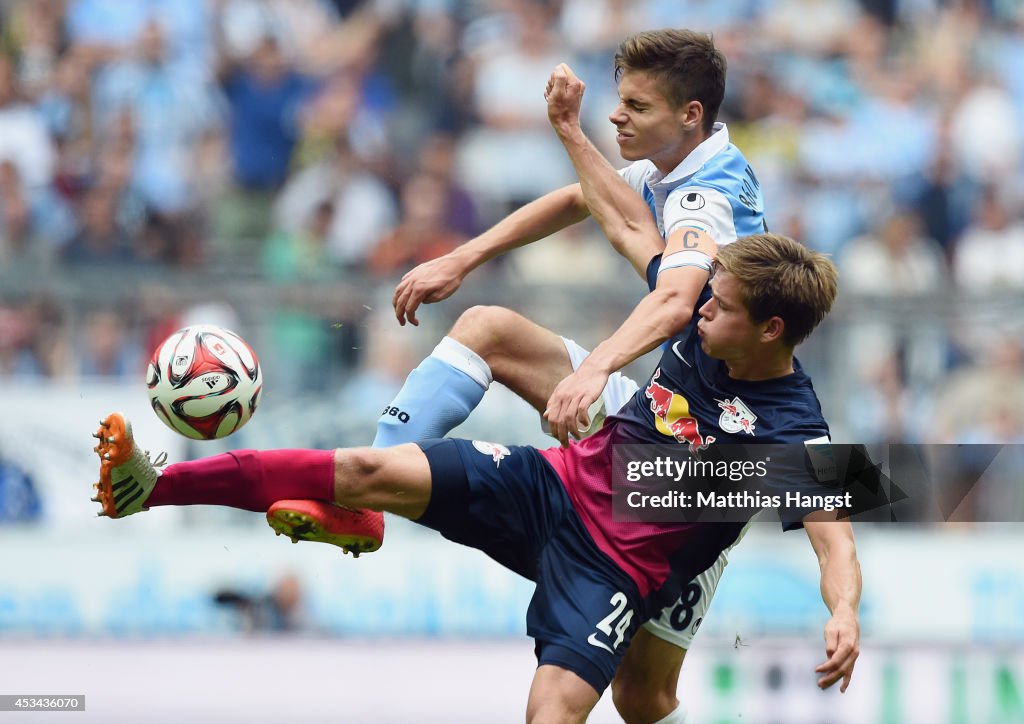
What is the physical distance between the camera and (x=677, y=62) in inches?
233

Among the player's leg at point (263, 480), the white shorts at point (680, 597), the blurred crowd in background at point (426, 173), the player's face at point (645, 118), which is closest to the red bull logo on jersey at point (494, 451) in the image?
the player's leg at point (263, 480)

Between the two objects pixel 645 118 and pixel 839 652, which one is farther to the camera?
pixel 645 118

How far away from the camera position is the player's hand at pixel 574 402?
5285 millimetres

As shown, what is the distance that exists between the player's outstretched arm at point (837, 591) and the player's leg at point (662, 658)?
0.91m

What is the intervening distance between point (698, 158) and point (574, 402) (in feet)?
4.14

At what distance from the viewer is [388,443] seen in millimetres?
6043

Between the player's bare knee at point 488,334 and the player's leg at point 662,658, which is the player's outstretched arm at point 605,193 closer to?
the player's bare knee at point 488,334

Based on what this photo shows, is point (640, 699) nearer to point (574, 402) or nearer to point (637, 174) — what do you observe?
point (574, 402)

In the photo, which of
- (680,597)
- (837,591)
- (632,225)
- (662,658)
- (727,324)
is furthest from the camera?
(662,658)

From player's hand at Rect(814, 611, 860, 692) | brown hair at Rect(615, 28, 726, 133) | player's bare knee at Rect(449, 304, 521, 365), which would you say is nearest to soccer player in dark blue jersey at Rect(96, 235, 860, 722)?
player's hand at Rect(814, 611, 860, 692)

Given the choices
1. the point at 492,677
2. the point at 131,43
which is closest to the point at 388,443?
the point at 492,677

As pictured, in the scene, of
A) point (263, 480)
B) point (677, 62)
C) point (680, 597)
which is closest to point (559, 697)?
point (680, 597)

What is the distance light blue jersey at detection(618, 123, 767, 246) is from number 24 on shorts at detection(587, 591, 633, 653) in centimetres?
135

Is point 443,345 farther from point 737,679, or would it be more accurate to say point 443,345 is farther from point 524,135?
point 524,135
